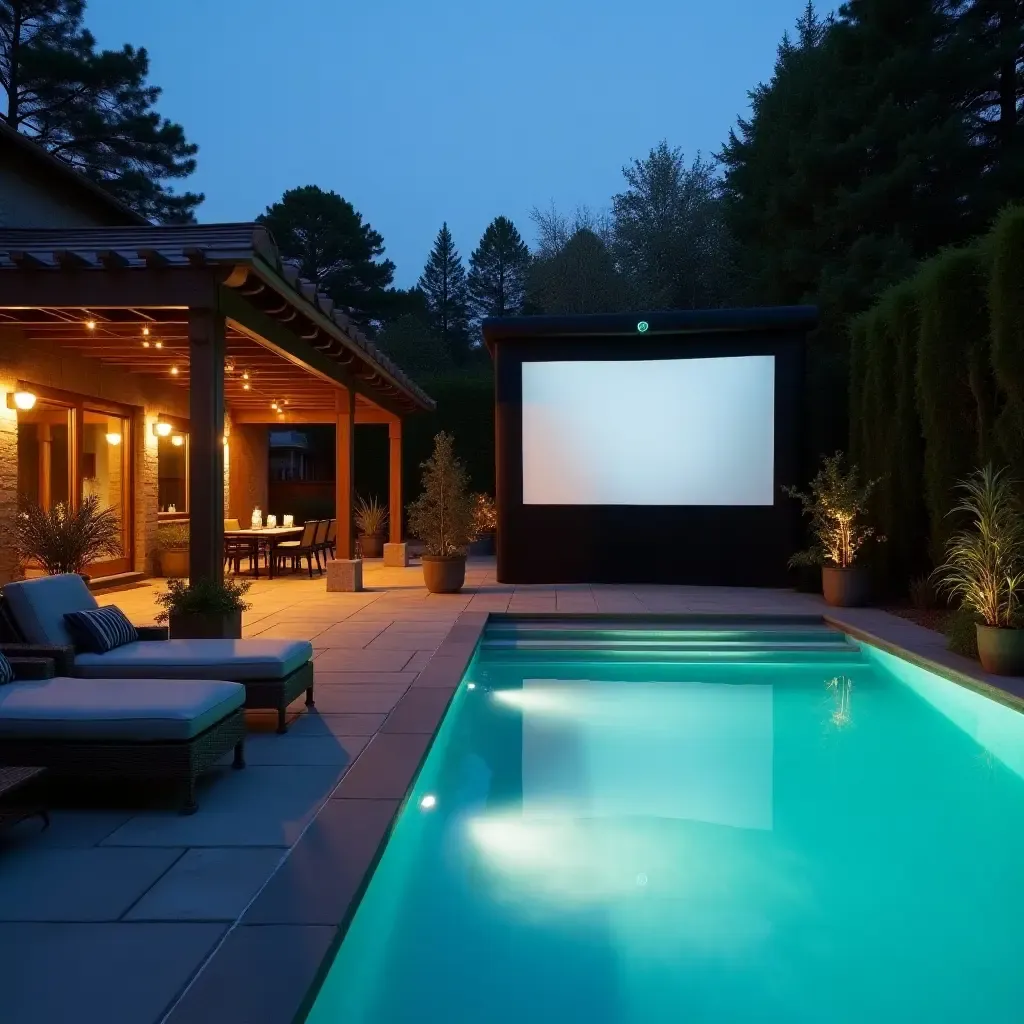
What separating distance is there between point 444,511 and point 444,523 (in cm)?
14

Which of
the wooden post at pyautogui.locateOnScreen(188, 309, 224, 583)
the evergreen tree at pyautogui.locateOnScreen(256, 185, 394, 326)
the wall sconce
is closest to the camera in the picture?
the wooden post at pyautogui.locateOnScreen(188, 309, 224, 583)

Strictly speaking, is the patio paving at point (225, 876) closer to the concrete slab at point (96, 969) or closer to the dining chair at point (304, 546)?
the concrete slab at point (96, 969)

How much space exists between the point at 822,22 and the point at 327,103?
316 ft

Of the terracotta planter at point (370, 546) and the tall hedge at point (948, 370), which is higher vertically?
the tall hedge at point (948, 370)

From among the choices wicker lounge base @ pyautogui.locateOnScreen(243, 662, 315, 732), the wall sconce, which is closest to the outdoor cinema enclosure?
the wall sconce

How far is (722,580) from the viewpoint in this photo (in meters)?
11.1

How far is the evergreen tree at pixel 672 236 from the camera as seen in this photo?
21.9m

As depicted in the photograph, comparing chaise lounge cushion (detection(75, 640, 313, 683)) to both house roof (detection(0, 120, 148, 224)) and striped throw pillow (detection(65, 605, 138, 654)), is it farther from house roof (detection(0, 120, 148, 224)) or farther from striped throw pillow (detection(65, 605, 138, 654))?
house roof (detection(0, 120, 148, 224))

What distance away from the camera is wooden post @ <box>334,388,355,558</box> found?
11133mm

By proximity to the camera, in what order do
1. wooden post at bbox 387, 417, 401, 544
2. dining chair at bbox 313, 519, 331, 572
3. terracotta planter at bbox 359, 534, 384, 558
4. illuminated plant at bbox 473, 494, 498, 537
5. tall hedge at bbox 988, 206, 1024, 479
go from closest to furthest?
tall hedge at bbox 988, 206, 1024, 479 → dining chair at bbox 313, 519, 331, 572 → wooden post at bbox 387, 417, 401, 544 → illuminated plant at bbox 473, 494, 498, 537 → terracotta planter at bbox 359, 534, 384, 558

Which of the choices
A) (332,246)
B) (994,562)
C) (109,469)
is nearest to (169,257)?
(994,562)

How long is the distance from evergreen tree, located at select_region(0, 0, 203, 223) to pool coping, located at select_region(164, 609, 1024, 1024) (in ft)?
66.2

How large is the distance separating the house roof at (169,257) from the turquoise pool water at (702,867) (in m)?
3.27

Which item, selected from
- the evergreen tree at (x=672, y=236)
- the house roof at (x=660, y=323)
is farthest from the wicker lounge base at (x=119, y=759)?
the evergreen tree at (x=672, y=236)
